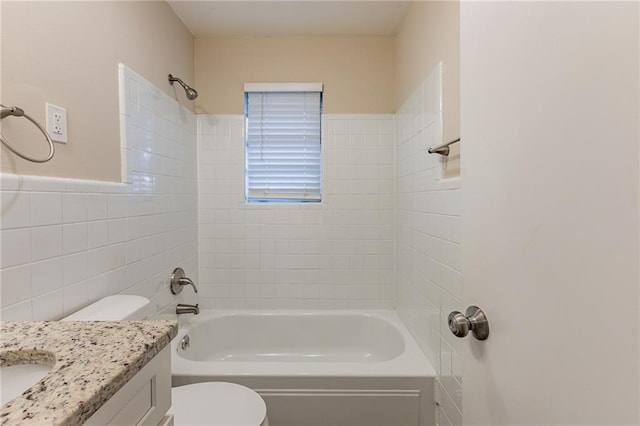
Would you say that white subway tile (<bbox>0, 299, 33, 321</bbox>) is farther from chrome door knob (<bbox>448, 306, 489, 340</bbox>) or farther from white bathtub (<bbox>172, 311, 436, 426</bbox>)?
chrome door knob (<bbox>448, 306, 489, 340</bbox>)

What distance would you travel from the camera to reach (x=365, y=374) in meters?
1.40

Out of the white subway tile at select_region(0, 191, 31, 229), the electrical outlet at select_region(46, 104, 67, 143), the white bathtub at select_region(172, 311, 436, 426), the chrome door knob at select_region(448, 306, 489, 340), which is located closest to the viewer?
the chrome door knob at select_region(448, 306, 489, 340)

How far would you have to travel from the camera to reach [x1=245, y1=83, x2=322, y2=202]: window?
2.26 meters

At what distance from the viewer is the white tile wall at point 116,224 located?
88cm

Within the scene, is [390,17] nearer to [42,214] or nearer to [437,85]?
[437,85]

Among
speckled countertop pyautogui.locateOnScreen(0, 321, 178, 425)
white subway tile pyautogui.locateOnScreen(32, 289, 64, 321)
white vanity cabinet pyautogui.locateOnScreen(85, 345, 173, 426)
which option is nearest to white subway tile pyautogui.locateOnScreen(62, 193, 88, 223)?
white subway tile pyautogui.locateOnScreen(32, 289, 64, 321)

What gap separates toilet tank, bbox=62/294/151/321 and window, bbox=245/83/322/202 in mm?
1204

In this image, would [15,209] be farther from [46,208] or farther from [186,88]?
[186,88]

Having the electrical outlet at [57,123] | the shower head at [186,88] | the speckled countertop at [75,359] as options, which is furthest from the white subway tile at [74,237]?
the shower head at [186,88]

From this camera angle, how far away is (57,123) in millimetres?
1014

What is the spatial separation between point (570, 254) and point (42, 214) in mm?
1328

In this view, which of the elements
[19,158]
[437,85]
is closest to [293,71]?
[437,85]

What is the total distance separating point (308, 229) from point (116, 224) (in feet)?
4.00

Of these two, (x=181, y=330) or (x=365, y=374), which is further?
(x=181, y=330)
